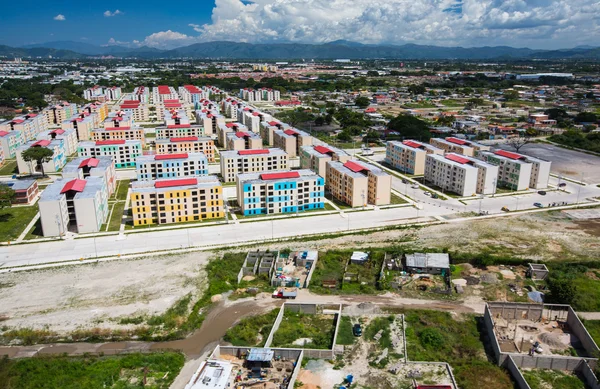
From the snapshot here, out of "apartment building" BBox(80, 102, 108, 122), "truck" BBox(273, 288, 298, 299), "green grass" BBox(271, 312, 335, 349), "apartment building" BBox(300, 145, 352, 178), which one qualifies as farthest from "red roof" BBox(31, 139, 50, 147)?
"green grass" BBox(271, 312, 335, 349)

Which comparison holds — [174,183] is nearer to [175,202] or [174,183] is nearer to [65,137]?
[175,202]

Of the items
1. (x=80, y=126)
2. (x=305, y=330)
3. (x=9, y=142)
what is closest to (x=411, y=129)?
(x=80, y=126)

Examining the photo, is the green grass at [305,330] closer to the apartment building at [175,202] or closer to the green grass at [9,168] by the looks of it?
the apartment building at [175,202]

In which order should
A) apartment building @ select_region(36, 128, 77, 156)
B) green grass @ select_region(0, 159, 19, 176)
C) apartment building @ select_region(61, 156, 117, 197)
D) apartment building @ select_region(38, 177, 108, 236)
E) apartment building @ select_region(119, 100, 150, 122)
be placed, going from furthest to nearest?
apartment building @ select_region(119, 100, 150, 122) < apartment building @ select_region(36, 128, 77, 156) < green grass @ select_region(0, 159, 19, 176) < apartment building @ select_region(61, 156, 117, 197) < apartment building @ select_region(38, 177, 108, 236)

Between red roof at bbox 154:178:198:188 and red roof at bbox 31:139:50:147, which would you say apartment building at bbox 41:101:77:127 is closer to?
red roof at bbox 31:139:50:147

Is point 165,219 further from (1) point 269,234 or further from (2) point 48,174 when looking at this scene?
(2) point 48,174

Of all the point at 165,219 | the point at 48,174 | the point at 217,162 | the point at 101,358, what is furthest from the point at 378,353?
the point at 48,174
